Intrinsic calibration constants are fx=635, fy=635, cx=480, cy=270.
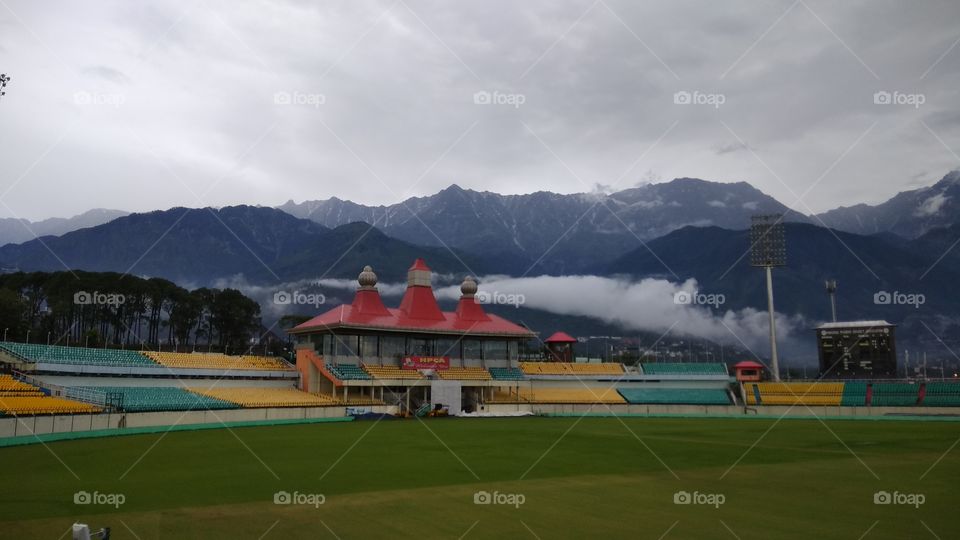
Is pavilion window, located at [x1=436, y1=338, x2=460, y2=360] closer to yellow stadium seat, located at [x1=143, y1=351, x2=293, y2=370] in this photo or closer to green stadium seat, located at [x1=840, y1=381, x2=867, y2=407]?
yellow stadium seat, located at [x1=143, y1=351, x2=293, y2=370]

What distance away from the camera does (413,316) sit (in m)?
61.6

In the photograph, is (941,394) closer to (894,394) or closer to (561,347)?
(894,394)

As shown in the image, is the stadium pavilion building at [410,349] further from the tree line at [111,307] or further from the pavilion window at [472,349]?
the tree line at [111,307]

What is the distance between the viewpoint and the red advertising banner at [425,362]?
58.4 meters

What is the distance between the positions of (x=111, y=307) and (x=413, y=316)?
52.3m

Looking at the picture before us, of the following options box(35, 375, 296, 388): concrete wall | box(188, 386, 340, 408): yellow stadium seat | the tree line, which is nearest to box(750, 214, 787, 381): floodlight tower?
box(188, 386, 340, 408): yellow stadium seat

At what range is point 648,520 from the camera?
41.4ft

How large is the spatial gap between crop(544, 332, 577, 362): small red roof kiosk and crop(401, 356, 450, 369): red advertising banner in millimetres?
22614

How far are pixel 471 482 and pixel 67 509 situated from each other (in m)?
9.47

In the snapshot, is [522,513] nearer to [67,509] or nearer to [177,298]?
[67,509]

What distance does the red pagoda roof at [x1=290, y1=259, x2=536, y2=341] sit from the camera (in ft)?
187

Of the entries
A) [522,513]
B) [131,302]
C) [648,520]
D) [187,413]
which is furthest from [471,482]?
[131,302]

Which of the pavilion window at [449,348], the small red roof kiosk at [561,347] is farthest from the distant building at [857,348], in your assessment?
the pavilion window at [449,348]

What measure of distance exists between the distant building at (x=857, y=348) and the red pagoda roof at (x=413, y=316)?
54333mm
